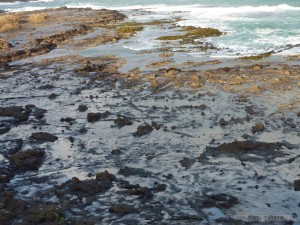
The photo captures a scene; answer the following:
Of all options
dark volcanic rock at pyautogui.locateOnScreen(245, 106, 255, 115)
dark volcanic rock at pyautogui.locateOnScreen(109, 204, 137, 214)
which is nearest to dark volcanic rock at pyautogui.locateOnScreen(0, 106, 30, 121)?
dark volcanic rock at pyautogui.locateOnScreen(109, 204, 137, 214)

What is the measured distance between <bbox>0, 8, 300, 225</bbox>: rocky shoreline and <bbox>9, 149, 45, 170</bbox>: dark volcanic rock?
0.04 m

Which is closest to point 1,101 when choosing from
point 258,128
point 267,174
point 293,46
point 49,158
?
point 49,158

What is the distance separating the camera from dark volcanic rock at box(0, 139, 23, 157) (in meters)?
16.8

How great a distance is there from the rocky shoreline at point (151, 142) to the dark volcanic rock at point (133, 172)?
0.22 ft

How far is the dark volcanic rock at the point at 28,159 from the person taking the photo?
15.4 metres

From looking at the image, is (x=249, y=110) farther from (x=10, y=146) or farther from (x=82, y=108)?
(x=10, y=146)

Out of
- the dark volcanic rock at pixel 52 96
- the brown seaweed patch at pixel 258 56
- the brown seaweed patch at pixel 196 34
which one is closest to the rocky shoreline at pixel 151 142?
the dark volcanic rock at pixel 52 96

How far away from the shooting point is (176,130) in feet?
59.8

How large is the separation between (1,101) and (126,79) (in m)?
7.83

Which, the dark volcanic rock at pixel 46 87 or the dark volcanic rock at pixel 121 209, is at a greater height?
the dark volcanic rock at pixel 46 87

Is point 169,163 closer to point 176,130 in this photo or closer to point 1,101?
point 176,130

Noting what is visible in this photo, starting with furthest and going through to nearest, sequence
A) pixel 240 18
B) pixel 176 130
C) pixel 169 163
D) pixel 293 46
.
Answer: pixel 240 18, pixel 293 46, pixel 176 130, pixel 169 163

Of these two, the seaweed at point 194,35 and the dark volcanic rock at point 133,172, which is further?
the seaweed at point 194,35

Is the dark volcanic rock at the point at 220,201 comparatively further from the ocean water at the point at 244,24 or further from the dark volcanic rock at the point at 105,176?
the ocean water at the point at 244,24
